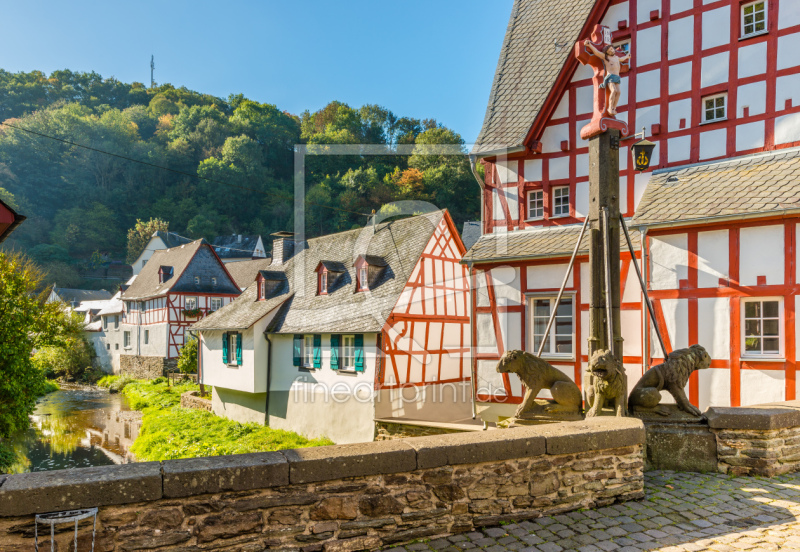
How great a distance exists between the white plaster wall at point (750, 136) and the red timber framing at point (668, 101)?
1cm

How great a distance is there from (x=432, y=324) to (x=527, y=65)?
7617mm

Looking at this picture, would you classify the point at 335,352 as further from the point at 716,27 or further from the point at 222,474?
the point at 222,474

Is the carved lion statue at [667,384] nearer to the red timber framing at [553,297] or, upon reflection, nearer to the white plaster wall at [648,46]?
the red timber framing at [553,297]

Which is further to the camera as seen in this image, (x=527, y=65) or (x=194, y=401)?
(x=194, y=401)

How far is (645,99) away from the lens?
10875 millimetres

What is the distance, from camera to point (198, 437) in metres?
17.9

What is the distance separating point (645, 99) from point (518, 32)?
4281 mm

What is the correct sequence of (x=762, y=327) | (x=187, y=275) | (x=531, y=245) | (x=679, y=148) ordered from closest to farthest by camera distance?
(x=762, y=327)
(x=679, y=148)
(x=531, y=245)
(x=187, y=275)

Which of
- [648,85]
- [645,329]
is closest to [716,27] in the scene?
[648,85]

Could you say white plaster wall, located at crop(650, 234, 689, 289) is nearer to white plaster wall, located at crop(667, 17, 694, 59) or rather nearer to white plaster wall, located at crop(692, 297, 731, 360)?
white plaster wall, located at crop(692, 297, 731, 360)

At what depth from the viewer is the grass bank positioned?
16.3 m

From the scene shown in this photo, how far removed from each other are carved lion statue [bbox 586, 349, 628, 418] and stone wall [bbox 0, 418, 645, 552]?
1.01 metres

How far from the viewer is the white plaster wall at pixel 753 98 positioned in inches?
384

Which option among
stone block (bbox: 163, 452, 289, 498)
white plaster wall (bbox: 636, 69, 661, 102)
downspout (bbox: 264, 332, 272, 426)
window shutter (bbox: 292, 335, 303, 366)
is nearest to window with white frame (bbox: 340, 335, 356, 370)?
window shutter (bbox: 292, 335, 303, 366)
